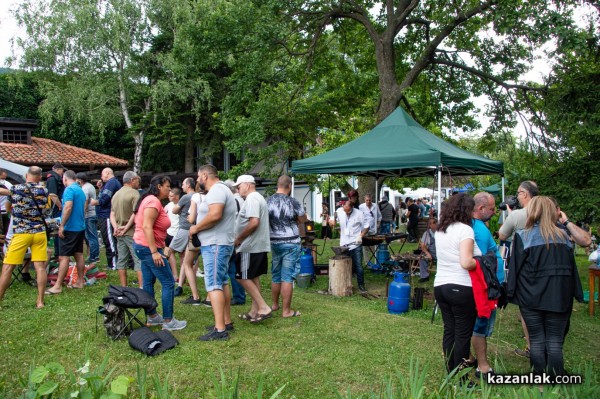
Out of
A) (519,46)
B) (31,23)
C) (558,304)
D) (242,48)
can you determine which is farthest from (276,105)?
(31,23)

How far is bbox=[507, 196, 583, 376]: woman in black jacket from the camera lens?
13.1ft

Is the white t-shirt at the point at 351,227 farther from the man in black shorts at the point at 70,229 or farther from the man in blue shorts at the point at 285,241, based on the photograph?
the man in black shorts at the point at 70,229

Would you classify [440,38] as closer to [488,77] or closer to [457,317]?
[488,77]

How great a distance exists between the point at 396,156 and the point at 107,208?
525 cm

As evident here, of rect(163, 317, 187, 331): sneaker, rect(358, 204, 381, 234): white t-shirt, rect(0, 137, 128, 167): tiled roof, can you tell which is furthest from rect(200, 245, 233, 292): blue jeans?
rect(0, 137, 128, 167): tiled roof

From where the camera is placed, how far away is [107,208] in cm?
923

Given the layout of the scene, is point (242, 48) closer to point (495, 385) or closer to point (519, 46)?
point (519, 46)

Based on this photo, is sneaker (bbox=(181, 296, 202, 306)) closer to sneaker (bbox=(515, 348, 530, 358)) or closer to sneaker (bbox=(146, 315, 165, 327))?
sneaker (bbox=(146, 315, 165, 327))

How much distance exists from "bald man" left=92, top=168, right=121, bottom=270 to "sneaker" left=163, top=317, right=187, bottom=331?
4.02m

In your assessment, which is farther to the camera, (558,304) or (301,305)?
(301,305)

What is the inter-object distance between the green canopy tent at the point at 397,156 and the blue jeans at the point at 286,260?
8.70 feet

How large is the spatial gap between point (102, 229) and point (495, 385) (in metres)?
7.63

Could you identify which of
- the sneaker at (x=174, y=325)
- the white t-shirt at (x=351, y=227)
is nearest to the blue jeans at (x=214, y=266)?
the sneaker at (x=174, y=325)

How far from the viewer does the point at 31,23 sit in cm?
2511
